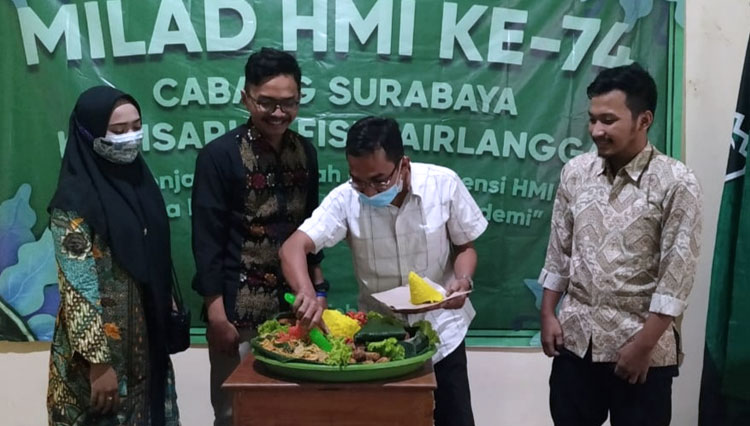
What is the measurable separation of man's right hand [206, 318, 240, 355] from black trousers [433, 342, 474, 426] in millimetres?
564

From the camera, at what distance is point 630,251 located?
66.5 inches

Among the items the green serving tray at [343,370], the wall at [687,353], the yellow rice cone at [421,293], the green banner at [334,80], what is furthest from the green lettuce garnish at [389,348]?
the wall at [687,353]

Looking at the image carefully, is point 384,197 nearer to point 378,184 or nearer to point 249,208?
point 378,184

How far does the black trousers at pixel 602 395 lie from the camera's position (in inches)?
67.6

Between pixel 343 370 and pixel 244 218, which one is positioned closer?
pixel 343 370

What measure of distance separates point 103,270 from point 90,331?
15cm

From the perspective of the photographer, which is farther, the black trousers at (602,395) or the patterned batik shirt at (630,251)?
the black trousers at (602,395)

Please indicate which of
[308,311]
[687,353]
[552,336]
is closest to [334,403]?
[308,311]

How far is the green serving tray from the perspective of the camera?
1.35 m

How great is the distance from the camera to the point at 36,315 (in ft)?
8.30

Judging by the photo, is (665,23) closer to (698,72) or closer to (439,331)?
(698,72)

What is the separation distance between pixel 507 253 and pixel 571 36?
32.7 inches

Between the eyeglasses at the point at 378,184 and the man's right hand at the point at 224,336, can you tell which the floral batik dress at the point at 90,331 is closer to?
the man's right hand at the point at 224,336

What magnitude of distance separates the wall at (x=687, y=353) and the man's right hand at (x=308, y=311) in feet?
3.93
